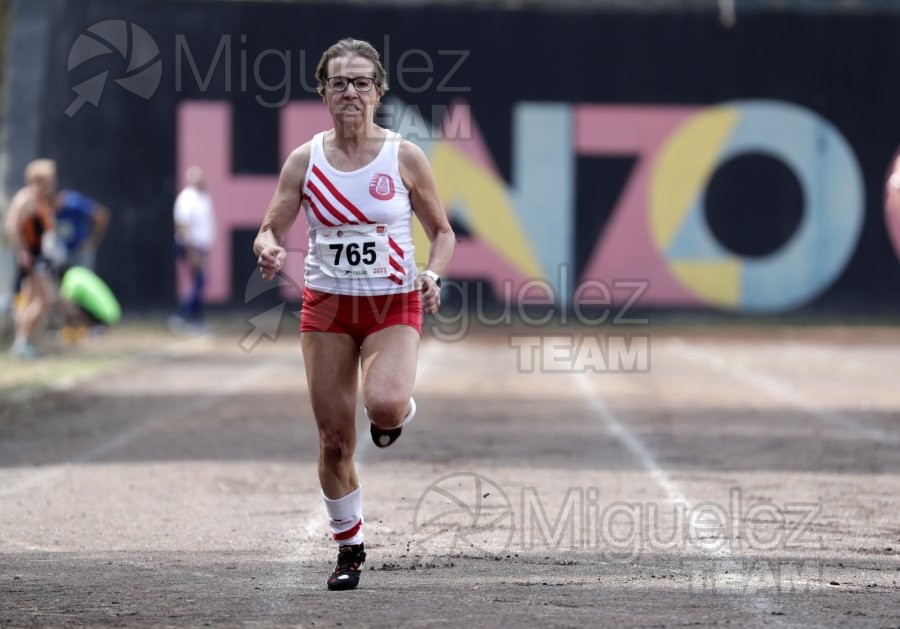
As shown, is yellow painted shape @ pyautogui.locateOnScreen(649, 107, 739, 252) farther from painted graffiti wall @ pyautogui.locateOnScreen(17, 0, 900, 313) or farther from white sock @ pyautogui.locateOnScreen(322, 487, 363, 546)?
white sock @ pyautogui.locateOnScreen(322, 487, 363, 546)

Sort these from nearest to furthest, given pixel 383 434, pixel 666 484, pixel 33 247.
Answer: pixel 383 434, pixel 666 484, pixel 33 247

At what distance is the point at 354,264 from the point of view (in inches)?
282

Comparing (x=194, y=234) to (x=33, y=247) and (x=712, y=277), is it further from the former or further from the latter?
(x=712, y=277)

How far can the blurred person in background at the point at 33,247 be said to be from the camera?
19953 millimetres

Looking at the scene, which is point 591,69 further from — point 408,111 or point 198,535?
point 198,535

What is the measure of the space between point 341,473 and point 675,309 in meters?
20.3

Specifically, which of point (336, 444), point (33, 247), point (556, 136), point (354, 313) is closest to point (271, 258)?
point (354, 313)

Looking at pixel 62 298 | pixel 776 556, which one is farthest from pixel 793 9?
pixel 776 556

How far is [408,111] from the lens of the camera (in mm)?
26594

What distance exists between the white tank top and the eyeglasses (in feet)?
0.72

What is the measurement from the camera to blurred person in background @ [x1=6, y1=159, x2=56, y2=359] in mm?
19953

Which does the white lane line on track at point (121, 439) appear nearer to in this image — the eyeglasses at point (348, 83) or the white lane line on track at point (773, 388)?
the eyeglasses at point (348, 83)

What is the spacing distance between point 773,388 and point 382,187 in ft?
36.3

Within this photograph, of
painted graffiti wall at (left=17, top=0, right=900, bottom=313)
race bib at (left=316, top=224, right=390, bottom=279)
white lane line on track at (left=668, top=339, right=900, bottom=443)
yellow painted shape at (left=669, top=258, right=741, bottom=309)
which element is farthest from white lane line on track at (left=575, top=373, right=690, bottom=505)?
yellow painted shape at (left=669, top=258, right=741, bottom=309)
